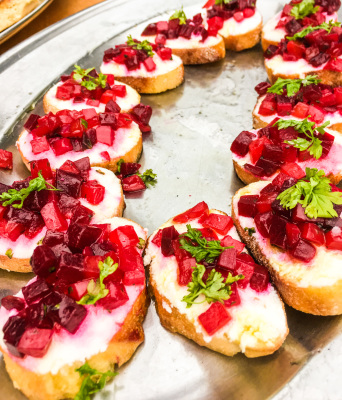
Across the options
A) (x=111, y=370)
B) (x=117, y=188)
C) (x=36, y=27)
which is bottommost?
(x=111, y=370)

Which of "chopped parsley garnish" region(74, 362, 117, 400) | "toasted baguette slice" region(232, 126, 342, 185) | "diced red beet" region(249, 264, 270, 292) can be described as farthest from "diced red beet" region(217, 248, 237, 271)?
"toasted baguette slice" region(232, 126, 342, 185)

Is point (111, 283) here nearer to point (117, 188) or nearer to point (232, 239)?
point (232, 239)

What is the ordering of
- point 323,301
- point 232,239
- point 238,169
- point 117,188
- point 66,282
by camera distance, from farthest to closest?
1. point 238,169
2. point 117,188
3. point 232,239
4. point 323,301
5. point 66,282

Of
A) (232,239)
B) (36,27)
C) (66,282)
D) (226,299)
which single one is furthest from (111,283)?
(36,27)

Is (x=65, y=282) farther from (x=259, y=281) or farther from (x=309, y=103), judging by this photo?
(x=309, y=103)

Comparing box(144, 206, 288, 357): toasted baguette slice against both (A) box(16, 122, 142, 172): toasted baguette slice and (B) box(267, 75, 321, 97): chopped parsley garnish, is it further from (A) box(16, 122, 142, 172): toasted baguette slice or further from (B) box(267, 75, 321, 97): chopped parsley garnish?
(B) box(267, 75, 321, 97): chopped parsley garnish

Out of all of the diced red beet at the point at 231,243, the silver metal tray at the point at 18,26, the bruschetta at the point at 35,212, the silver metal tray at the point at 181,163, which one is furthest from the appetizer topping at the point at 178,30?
the diced red beet at the point at 231,243
